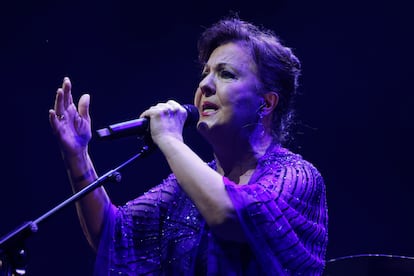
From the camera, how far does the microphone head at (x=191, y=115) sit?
1.79 metres

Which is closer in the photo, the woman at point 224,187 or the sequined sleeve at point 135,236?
the woman at point 224,187

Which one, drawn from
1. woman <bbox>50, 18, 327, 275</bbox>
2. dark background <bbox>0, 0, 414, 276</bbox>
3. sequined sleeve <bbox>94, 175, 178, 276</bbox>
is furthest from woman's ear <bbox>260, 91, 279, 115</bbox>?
dark background <bbox>0, 0, 414, 276</bbox>

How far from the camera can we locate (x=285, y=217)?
1.67 metres

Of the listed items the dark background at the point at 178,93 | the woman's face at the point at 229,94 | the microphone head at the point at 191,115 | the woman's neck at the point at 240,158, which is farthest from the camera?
the dark background at the point at 178,93

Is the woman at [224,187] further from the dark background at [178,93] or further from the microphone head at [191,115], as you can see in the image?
the dark background at [178,93]

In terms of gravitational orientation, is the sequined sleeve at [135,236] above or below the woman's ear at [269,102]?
below

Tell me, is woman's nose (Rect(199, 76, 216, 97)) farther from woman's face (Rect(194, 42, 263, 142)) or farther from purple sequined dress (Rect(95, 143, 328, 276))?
purple sequined dress (Rect(95, 143, 328, 276))

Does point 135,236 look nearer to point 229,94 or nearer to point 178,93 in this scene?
point 229,94

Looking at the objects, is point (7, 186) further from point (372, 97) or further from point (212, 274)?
point (372, 97)

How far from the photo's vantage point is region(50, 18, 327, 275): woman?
160 cm

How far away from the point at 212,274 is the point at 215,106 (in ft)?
1.83

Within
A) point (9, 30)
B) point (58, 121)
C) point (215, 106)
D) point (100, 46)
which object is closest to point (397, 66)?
point (215, 106)

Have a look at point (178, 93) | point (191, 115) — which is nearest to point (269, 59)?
point (191, 115)

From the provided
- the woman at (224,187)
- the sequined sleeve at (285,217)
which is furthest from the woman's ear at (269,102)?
the sequined sleeve at (285,217)
